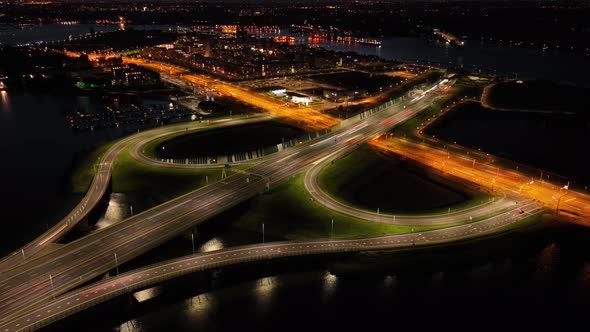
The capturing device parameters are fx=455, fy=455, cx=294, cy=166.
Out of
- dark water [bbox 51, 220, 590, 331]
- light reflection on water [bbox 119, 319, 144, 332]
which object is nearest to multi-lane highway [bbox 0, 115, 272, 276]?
dark water [bbox 51, 220, 590, 331]

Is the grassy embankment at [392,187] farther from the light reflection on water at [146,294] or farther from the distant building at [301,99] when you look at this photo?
the distant building at [301,99]

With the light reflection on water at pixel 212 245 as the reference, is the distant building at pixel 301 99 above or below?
above

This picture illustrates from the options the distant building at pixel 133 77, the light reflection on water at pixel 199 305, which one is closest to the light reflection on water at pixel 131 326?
the light reflection on water at pixel 199 305

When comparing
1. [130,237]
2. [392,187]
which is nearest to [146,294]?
[130,237]

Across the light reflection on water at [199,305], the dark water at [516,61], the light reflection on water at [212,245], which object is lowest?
the light reflection on water at [199,305]

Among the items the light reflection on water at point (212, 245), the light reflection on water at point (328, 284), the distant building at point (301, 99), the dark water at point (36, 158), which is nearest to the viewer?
the light reflection on water at point (328, 284)

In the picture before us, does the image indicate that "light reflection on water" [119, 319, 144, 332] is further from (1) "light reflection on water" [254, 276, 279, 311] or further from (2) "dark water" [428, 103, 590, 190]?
(2) "dark water" [428, 103, 590, 190]

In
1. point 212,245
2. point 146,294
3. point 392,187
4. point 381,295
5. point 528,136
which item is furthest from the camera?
point 528,136

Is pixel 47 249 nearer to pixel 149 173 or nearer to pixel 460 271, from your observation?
pixel 149 173

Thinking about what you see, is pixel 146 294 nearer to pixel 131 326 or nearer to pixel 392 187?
pixel 131 326
